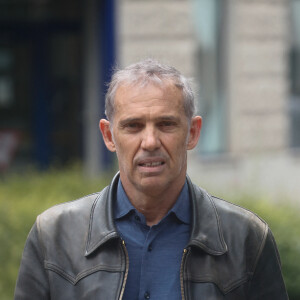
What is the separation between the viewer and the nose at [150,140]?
240 cm

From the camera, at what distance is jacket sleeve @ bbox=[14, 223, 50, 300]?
252 centimetres

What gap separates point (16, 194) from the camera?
7145 mm

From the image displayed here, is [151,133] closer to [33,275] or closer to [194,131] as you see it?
[194,131]

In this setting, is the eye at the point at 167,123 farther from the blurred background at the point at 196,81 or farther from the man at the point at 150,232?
the blurred background at the point at 196,81

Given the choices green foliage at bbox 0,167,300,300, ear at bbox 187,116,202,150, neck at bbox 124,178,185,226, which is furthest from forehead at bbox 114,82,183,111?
green foliage at bbox 0,167,300,300

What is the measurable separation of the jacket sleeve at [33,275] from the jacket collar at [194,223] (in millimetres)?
164

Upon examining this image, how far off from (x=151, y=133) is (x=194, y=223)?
0.35 m

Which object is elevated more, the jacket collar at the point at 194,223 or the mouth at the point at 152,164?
the mouth at the point at 152,164

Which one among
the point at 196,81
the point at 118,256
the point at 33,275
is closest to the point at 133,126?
the point at 118,256

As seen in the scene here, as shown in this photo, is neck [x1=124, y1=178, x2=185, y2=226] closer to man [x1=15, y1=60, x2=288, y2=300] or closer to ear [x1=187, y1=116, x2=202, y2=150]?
man [x1=15, y1=60, x2=288, y2=300]

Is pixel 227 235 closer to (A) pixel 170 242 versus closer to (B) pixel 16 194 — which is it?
A: (A) pixel 170 242

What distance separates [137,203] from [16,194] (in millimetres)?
4757

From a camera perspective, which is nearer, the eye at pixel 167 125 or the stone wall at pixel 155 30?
the eye at pixel 167 125

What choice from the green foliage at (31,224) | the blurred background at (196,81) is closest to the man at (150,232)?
the green foliage at (31,224)
